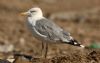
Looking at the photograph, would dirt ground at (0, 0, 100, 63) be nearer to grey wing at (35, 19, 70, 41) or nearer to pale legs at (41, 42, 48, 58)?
pale legs at (41, 42, 48, 58)

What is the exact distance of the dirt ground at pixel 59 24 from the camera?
9.22 metres

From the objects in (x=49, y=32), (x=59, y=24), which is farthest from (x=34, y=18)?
(x=59, y=24)

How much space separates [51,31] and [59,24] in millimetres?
9238

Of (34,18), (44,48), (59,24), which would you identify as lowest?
(44,48)

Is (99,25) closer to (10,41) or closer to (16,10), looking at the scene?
(16,10)

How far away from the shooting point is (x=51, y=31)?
31.3 feet

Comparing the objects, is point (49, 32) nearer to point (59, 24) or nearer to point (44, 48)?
point (44, 48)

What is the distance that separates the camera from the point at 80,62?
8.94 m

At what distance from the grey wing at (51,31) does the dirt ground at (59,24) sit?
35 centimetres

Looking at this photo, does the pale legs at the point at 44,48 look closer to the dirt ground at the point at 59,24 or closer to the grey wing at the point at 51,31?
the dirt ground at the point at 59,24

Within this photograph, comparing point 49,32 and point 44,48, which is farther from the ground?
point 49,32

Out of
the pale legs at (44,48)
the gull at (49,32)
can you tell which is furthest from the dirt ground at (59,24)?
the gull at (49,32)

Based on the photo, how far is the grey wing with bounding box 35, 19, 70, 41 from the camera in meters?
9.49

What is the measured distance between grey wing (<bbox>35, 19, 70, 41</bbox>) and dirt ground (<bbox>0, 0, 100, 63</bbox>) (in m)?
0.35
